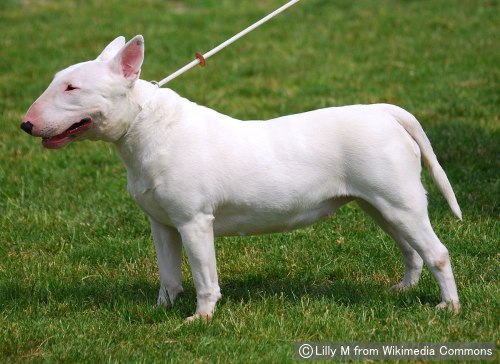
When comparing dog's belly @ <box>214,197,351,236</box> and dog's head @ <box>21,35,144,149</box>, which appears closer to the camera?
dog's head @ <box>21,35,144,149</box>

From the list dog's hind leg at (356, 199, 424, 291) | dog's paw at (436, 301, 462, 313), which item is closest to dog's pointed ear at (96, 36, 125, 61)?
dog's hind leg at (356, 199, 424, 291)

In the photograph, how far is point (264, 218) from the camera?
184 inches

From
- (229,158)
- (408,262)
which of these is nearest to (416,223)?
(408,262)

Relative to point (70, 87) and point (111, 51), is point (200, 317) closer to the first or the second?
point (70, 87)

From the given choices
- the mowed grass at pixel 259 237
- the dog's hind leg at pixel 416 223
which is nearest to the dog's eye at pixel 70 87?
the mowed grass at pixel 259 237

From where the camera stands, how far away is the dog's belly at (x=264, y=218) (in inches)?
183

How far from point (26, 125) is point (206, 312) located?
1.34 metres

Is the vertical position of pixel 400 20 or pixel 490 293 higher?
pixel 490 293

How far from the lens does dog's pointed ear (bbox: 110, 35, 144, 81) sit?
14.6ft

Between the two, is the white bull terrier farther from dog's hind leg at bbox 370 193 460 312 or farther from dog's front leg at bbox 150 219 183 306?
dog's front leg at bbox 150 219 183 306

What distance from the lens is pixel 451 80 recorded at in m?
9.90

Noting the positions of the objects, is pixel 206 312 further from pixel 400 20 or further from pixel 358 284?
pixel 400 20

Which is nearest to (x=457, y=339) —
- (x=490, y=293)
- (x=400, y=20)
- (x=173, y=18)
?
(x=490, y=293)

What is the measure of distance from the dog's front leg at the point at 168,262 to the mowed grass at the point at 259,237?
9 centimetres
